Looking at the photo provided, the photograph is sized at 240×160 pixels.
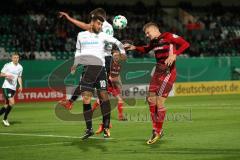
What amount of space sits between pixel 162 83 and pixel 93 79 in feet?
5.27

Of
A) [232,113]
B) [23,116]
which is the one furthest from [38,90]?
[232,113]

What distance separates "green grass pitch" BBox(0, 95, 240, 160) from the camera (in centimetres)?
1158

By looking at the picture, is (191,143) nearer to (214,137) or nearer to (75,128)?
(214,137)

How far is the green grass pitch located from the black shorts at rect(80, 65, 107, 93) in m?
1.24

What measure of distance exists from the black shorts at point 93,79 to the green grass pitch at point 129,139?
4.06 feet

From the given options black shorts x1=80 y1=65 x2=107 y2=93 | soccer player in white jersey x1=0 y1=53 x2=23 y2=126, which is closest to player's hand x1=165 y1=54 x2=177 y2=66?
black shorts x1=80 y1=65 x2=107 y2=93

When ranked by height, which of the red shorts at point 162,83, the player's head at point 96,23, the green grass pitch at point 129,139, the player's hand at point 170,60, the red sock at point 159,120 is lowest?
the green grass pitch at point 129,139

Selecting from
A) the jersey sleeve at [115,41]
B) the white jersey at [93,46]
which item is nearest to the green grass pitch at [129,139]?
the white jersey at [93,46]

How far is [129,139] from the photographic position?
46.5 ft

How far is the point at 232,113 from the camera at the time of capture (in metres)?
21.7

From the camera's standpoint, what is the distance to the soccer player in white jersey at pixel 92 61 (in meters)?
13.9

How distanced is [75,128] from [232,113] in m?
6.96

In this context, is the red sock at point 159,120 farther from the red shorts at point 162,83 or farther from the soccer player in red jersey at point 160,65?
the red shorts at point 162,83

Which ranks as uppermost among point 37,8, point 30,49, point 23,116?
point 37,8
